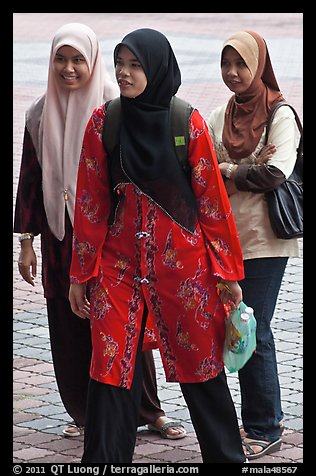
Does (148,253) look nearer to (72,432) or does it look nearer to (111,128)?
(111,128)

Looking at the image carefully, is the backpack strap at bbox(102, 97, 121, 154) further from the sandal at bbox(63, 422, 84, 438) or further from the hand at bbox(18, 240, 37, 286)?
the sandal at bbox(63, 422, 84, 438)

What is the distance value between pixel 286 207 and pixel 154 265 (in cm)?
95

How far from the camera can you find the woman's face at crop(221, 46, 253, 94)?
5023 mm

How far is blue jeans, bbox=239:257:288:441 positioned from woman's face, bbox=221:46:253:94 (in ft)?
2.67

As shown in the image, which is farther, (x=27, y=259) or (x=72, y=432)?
(x=72, y=432)

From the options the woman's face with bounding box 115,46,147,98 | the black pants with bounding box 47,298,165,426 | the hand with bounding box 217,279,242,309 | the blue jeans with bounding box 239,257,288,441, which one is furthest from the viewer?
the black pants with bounding box 47,298,165,426

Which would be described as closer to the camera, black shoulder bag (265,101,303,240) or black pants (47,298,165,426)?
black shoulder bag (265,101,303,240)

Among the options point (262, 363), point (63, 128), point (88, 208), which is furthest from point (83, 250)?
point (262, 363)

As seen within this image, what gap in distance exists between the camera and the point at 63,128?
17.7ft

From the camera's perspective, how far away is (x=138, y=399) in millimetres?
4508

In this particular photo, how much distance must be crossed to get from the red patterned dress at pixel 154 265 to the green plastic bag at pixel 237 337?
5 centimetres

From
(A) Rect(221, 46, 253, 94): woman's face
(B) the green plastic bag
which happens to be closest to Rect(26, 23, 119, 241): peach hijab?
(A) Rect(221, 46, 253, 94): woman's face

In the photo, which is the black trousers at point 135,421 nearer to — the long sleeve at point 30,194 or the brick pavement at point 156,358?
the brick pavement at point 156,358
